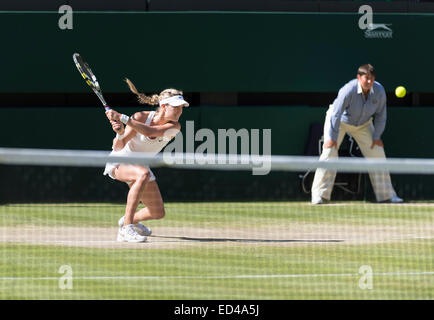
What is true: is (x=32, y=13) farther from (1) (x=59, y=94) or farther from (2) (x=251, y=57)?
(2) (x=251, y=57)


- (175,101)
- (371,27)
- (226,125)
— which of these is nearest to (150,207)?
(175,101)

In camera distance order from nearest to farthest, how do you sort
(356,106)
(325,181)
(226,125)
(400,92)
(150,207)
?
(150,207) < (325,181) < (356,106) < (226,125) < (400,92)

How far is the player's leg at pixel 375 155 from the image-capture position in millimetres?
12328

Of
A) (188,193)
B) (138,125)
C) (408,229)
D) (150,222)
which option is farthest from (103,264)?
(188,193)

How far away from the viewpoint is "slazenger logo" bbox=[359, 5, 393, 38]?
1304 centimetres

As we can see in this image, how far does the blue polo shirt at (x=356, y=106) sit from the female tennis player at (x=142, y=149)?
133 inches

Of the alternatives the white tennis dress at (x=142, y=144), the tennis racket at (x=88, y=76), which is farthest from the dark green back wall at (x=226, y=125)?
the white tennis dress at (x=142, y=144)

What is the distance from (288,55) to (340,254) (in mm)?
5068

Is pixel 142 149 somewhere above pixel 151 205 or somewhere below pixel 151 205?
above

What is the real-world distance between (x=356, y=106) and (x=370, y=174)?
856 millimetres

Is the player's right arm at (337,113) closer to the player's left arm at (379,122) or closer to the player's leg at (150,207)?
the player's left arm at (379,122)

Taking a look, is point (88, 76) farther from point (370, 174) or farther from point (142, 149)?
point (370, 174)

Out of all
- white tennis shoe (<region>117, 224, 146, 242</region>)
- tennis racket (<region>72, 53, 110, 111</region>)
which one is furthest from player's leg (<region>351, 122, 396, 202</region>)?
white tennis shoe (<region>117, 224, 146, 242</region>)

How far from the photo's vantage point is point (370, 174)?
40.8 ft
